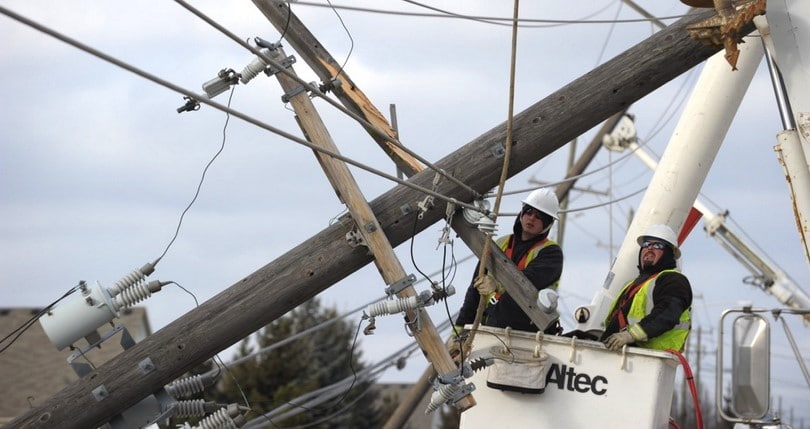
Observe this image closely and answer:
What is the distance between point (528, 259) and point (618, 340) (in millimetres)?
948

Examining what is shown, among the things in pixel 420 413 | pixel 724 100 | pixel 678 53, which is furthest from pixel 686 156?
pixel 420 413

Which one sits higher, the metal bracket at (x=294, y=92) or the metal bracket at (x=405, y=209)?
the metal bracket at (x=294, y=92)

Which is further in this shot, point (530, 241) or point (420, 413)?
point (420, 413)

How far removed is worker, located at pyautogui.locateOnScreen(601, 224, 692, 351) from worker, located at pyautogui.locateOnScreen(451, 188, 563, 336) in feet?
1.76

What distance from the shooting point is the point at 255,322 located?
7.91 meters

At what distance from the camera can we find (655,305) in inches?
339

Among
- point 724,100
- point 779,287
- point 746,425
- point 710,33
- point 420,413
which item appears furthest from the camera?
point 420,413

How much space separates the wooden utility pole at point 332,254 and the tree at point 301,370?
1655 centimetres

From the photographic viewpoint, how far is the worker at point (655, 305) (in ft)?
27.4

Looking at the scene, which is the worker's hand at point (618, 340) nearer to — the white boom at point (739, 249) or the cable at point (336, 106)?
the cable at point (336, 106)

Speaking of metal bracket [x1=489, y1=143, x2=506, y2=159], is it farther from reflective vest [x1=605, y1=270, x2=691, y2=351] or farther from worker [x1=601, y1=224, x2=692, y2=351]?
reflective vest [x1=605, y1=270, x2=691, y2=351]

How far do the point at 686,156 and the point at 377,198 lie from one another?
160 inches

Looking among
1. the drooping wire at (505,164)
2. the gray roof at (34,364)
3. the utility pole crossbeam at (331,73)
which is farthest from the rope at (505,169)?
the gray roof at (34,364)

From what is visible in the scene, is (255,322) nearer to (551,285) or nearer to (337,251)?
(337,251)
